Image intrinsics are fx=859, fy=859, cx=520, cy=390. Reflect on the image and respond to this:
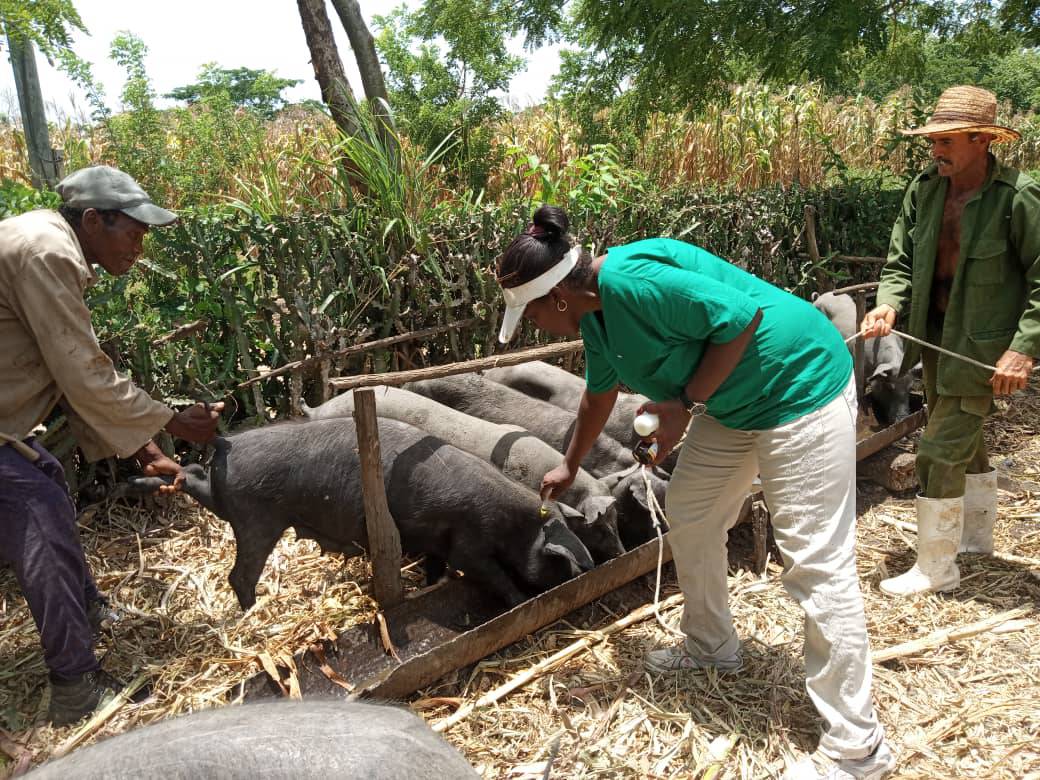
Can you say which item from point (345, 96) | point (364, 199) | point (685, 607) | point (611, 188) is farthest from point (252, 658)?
point (611, 188)

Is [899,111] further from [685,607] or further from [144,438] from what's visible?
[144,438]

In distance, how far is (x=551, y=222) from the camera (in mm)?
2984

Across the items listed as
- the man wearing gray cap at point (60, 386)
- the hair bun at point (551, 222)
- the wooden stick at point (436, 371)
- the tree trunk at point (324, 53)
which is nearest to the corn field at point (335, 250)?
the tree trunk at point (324, 53)

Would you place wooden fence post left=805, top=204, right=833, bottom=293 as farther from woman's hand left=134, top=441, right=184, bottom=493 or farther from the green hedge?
woman's hand left=134, top=441, right=184, bottom=493

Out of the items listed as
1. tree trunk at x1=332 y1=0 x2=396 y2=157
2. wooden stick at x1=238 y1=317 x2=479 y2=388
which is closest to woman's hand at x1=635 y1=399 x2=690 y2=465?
wooden stick at x1=238 y1=317 x2=479 y2=388

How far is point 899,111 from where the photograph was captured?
16.0 m

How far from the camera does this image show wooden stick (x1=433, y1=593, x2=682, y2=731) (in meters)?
3.76

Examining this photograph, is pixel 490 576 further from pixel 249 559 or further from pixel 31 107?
pixel 31 107

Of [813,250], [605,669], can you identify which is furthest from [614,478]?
[813,250]

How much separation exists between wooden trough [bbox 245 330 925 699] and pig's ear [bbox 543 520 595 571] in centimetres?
17

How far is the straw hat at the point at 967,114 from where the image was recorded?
4129mm

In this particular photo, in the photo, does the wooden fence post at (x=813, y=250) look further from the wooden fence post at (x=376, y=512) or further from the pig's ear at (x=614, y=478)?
the wooden fence post at (x=376, y=512)

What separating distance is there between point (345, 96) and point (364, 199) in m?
1.84

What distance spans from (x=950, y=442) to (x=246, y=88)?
1749 inches
